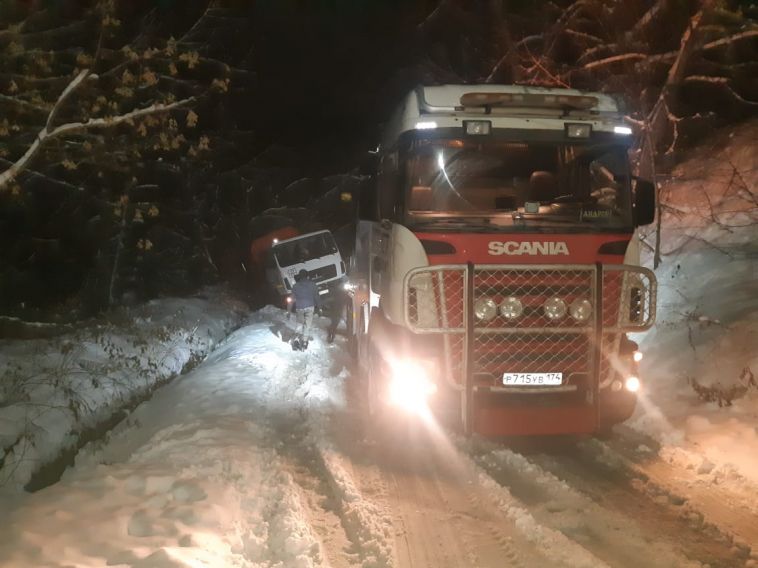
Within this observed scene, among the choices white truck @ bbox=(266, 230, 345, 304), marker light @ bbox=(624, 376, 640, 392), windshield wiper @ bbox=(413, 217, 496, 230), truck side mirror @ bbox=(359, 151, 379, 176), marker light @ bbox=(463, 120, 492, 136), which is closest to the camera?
windshield wiper @ bbox=(413, 217, 496, 230)

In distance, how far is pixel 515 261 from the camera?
6.24 meters

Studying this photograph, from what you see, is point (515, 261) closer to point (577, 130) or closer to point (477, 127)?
point (477, 127)

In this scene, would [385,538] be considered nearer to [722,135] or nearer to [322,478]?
[322,478]

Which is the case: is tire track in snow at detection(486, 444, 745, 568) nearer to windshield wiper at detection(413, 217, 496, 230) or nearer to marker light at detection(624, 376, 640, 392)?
marker light at detection(624, 376, 640, 392)

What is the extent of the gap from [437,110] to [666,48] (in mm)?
11391

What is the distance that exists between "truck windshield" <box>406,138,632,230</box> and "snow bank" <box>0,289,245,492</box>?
489cm

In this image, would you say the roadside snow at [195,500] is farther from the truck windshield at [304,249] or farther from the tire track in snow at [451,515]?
the truck windshield at [304,249]

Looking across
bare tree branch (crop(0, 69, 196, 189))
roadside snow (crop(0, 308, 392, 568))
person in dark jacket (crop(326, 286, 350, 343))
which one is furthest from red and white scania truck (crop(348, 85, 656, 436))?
person in dark jacket (crop(326, 286, 350, 343))

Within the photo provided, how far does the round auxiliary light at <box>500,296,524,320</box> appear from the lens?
6207mm

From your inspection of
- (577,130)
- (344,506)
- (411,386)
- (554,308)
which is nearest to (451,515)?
(344,506)

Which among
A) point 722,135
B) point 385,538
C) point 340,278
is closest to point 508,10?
point 722,135

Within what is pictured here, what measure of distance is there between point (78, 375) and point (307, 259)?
11.8 meters

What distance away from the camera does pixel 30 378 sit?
909cm

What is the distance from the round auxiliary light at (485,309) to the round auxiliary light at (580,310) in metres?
0.80
